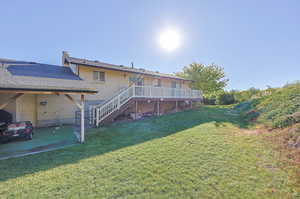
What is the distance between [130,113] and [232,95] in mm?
18866

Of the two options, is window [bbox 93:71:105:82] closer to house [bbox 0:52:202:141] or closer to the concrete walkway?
house [bbox 0:52:202:141]

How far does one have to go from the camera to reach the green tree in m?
23.0

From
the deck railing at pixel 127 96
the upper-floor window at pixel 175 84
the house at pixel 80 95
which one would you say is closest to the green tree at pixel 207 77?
the upper-floor window at pixel 175 84

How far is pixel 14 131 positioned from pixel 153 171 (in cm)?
716

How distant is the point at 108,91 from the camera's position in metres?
11.7


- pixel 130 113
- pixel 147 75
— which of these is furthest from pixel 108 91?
pixel 147 75

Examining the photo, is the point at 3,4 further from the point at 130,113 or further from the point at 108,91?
the point at 130,113

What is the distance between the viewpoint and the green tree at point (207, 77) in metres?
23.0

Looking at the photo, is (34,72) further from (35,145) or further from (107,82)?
(107,82)

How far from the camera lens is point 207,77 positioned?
2320cm

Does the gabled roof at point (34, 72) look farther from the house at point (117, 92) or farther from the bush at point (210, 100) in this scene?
the bush at point (210, 100)

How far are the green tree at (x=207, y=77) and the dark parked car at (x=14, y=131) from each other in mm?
20620

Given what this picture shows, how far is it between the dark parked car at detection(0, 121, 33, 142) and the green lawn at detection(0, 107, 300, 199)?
261 centimetres

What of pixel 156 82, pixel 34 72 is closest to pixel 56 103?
pixel 34 72
